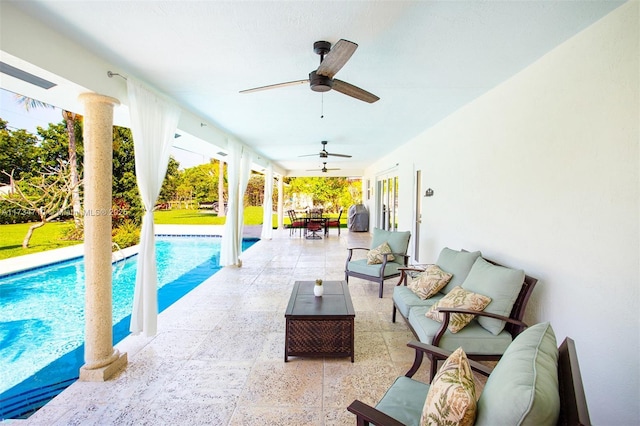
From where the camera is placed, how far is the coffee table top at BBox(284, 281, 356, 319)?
259 centimetres

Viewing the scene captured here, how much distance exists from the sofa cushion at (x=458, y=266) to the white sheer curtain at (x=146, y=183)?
3.02 meters

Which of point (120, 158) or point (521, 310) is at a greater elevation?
point (120, 158)

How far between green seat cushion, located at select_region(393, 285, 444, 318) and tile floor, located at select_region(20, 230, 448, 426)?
31 centimetres

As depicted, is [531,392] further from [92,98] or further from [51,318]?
[51,318]

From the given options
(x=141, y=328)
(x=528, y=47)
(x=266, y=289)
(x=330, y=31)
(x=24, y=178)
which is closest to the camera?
(x=330, y=31)

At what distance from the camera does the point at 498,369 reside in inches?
47.3

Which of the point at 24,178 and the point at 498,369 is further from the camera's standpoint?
the point at 24,178

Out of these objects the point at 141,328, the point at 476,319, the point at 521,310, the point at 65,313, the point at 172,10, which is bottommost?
the point at 65,313

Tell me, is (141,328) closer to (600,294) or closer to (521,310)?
(521,310)

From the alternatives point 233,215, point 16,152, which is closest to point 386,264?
point 233,215

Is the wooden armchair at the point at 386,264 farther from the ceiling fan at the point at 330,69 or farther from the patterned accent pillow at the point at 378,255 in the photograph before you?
the ceiling fan at the point at 330,69

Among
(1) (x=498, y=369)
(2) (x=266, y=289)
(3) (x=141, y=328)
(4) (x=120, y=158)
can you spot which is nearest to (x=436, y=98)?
(1) (x=498, y=369)

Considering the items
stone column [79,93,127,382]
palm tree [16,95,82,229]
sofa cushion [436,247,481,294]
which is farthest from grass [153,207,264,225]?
sofa cushion [436,247,481,294]

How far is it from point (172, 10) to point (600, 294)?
3.25m
